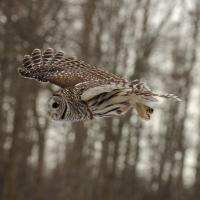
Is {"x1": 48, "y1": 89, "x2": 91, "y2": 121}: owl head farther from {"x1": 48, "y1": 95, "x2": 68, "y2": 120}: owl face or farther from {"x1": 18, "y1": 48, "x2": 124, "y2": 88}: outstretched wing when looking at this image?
{"x1": 18, "y1": 48, "x2": 124, "y2": 88}: outstretched wing

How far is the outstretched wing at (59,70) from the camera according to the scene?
6250 millimetres

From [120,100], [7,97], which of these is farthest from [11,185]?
[120,100]

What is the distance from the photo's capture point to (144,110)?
6.02 meters

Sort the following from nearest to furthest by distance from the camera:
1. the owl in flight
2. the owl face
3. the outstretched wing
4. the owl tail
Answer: the owl in flight < the owl face < the owl tail < the outstretched wing

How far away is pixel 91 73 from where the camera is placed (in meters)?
6.41

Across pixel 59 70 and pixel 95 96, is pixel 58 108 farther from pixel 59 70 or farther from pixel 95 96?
pixel 59 70

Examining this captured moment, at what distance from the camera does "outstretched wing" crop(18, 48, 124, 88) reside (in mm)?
6250

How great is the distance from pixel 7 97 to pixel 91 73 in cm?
1284

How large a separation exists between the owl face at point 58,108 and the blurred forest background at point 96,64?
149 inches

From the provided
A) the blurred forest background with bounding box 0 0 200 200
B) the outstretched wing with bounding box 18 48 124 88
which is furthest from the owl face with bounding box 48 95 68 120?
the blurred forest background with bounding box 0 0 200 200

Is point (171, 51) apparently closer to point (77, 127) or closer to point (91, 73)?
point (77, 127)

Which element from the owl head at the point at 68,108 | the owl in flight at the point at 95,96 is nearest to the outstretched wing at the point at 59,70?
the owl in flight at the point at 95,96

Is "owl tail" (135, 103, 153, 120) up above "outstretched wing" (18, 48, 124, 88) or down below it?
below

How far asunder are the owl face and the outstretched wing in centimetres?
41
